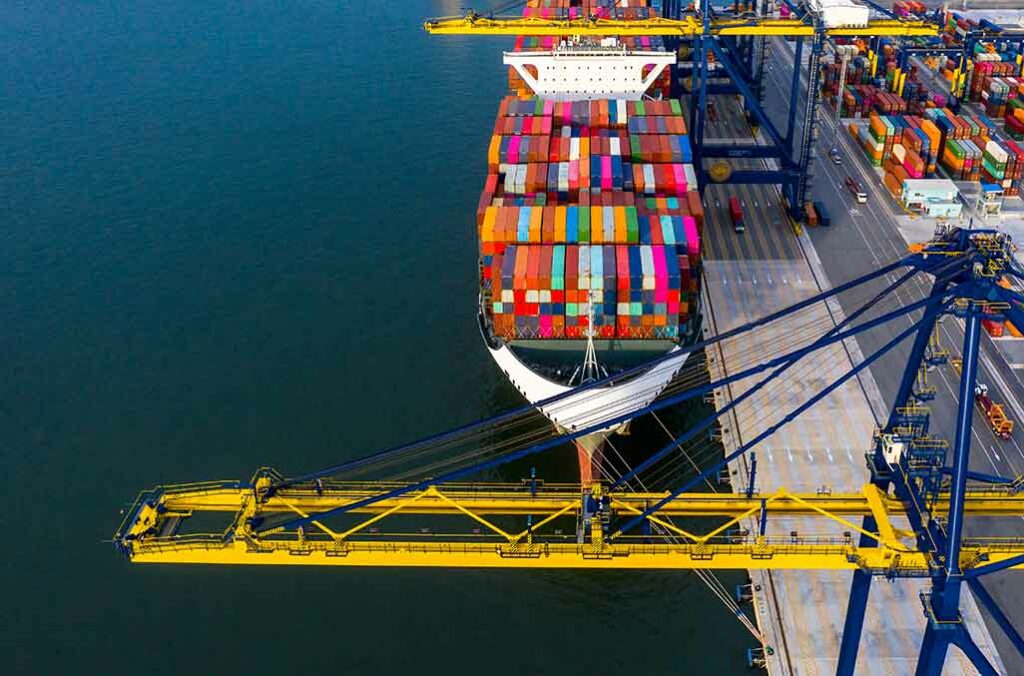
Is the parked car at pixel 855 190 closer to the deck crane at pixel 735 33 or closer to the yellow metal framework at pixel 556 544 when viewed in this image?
the deck crane at pixel 735 33

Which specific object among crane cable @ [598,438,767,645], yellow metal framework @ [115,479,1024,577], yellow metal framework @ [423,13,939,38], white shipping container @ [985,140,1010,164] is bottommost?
crane cable @ [598,438,767,645]

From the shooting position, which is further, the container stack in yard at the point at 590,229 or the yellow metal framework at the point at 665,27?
the yellow metal framework at the point at 665,27

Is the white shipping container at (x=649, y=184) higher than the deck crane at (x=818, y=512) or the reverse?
higher

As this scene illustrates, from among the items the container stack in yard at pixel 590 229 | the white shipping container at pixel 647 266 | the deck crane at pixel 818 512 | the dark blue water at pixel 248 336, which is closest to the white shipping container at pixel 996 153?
the container stack in yard at pixel 590 229

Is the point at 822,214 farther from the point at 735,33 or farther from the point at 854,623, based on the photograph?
the point at 854,623

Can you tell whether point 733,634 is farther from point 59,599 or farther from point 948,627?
point 59,599

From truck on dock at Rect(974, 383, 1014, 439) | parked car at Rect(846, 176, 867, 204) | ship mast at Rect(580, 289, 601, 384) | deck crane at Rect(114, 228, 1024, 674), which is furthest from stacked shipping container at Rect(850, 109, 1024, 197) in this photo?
deck crane at Rect(114, 228, 1024, 674)

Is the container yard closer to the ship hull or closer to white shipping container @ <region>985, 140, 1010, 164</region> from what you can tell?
the ship hull

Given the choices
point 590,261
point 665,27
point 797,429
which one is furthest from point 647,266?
point 665,27
